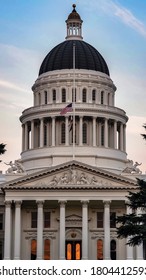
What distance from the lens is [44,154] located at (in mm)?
88938

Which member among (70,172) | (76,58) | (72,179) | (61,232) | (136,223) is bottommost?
(136,223)

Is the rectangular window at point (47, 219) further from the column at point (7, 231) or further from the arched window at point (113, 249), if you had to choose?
the arched window at point (113, 249)

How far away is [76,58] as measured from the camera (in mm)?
94500

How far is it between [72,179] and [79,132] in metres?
15.0

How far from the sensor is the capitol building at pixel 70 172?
75500 millimetres

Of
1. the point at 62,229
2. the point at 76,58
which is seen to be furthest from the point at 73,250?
the point at 76,58

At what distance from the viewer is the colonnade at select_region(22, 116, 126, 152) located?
89.9 metres

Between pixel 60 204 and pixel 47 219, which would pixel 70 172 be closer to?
pixel 60 204

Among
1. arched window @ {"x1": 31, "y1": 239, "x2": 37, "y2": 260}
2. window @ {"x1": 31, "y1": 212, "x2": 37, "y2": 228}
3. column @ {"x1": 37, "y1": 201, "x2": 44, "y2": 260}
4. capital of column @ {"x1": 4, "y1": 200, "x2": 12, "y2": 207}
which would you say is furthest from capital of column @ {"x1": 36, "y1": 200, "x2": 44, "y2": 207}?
arched window @ {"x1": 31, "y1": 239, "x2": 37, "y2": 260}

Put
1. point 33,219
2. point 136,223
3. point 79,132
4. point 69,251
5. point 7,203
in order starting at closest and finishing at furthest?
point 136,223 < point 7,203 < point 69,251 < point 33,219 < point 79,132

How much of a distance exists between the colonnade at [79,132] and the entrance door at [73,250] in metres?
15.7
